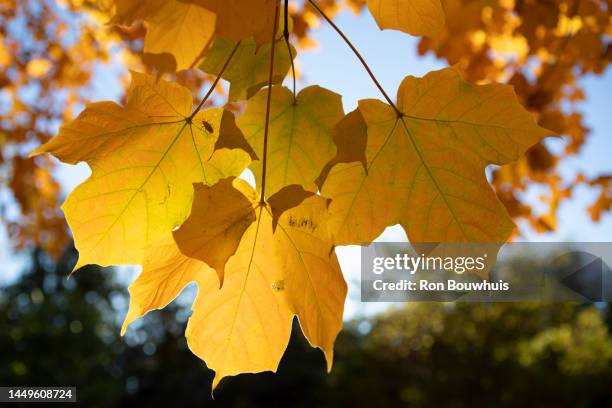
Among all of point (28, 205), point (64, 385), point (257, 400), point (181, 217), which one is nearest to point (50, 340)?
point (64, 385)

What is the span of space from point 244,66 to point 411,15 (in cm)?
23

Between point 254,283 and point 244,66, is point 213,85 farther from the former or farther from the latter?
point 254,283

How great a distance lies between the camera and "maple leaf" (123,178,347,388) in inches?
25.7

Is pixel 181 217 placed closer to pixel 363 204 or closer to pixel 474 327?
pixel 363 204

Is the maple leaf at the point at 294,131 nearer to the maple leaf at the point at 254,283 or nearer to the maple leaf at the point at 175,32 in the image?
the maple leaf at the point at 254,283

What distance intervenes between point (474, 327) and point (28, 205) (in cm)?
634

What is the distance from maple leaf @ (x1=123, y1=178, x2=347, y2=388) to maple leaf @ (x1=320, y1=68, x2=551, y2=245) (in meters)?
Result: 0.05

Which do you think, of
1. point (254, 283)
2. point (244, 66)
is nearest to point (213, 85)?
point (244, 66)

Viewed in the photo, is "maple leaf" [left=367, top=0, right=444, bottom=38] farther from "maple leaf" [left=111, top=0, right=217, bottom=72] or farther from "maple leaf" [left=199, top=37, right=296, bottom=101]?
"maple leaf" [left=111, top=0, right=217, bottom=72]

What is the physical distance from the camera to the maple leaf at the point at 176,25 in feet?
1.66

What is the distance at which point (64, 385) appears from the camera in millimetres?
7914

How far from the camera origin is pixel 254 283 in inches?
28.2

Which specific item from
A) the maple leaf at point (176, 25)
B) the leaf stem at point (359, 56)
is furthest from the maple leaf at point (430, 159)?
the maple leaf at point (176, 25)

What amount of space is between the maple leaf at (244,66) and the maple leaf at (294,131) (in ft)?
0.08
